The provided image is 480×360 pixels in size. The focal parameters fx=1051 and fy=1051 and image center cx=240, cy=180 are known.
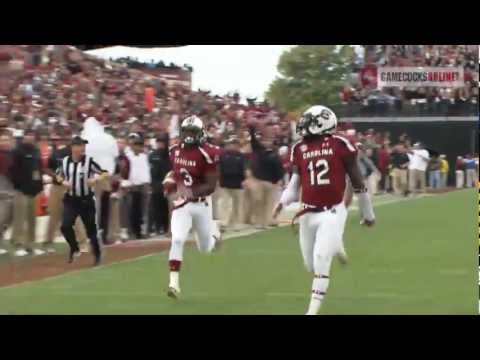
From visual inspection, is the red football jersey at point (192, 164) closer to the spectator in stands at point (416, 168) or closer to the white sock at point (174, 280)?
the white sock at point (174, 280)

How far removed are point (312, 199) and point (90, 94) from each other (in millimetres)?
21013

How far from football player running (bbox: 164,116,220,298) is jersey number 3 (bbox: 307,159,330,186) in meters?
2.12

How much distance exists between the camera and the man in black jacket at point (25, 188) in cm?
1445

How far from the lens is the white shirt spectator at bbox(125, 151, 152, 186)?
1731cm

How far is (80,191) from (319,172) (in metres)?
5.33

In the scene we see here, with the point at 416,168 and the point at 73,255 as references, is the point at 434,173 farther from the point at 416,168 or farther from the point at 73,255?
the point at 73,255

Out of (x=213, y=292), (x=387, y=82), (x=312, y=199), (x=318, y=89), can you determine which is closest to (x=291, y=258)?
(x=213, y=292)

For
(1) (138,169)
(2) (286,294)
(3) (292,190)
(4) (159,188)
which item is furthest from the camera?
(4) (159,188)

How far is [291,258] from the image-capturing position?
14703 mm

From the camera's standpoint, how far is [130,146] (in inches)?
693

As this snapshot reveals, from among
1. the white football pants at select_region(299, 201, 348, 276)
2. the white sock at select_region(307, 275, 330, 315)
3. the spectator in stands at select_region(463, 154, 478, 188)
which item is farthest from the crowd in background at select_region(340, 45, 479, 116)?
the white sock at select_region(307, 275, 330, 315)

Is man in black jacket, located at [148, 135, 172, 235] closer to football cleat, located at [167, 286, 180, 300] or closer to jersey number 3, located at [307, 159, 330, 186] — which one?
football cleat, located at [167, 286, 180, 300]

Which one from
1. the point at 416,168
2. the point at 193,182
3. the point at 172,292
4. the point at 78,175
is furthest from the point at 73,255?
the point at 416,168

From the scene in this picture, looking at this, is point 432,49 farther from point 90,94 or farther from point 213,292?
point 213,292
